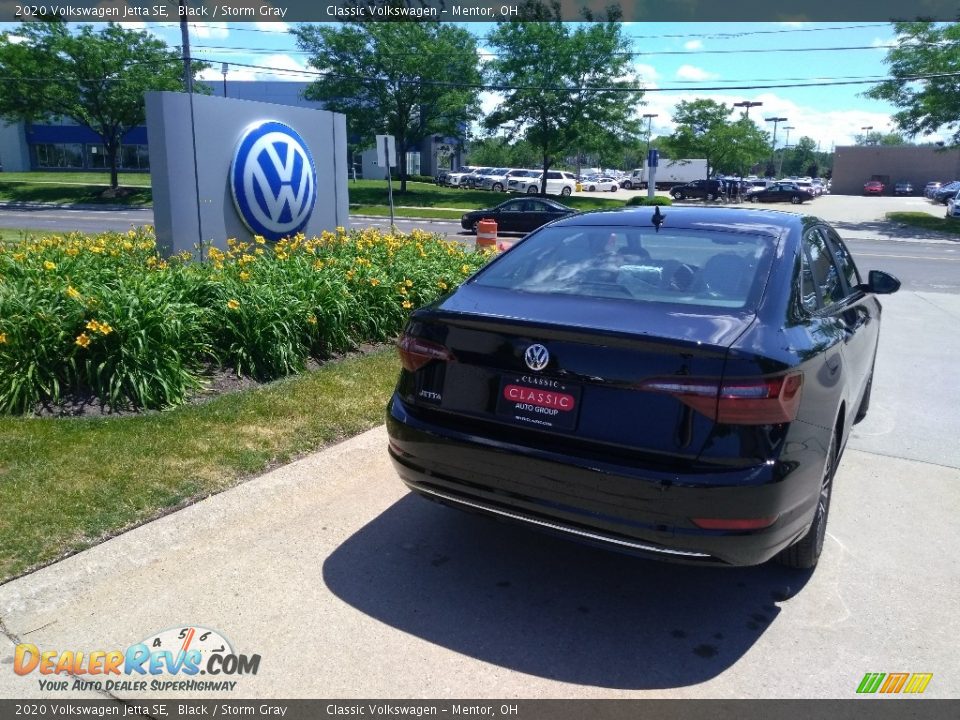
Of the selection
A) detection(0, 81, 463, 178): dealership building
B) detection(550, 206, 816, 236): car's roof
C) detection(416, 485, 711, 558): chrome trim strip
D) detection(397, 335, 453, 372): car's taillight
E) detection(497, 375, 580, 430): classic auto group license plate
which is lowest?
detection(416, 485, 711, 558): chrome trim strip

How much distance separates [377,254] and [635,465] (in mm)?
6522

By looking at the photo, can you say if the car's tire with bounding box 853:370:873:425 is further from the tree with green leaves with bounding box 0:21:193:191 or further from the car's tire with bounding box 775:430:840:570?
the tree with green leaves with bounding box 0:21:193:191

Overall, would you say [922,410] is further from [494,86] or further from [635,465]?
[494,86]

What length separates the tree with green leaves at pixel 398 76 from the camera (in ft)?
123

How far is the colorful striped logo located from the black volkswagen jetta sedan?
0.56 m

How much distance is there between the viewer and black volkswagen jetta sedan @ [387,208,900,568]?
2.80 m

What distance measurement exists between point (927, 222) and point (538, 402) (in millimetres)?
39609

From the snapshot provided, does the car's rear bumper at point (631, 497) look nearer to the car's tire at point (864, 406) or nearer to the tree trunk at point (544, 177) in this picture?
the car's tire at point (864, 406)

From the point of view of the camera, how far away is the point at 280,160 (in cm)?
997

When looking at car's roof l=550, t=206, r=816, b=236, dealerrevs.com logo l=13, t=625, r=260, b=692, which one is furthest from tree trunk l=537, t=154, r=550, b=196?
dealerrevs.com logo l=13, t=625, r=260, b=692

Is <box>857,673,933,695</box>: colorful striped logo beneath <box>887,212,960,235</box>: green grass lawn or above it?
above

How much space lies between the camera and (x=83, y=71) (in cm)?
3700

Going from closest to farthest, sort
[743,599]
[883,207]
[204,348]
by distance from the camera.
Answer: [743,599] < [204,348] < [883,207]
